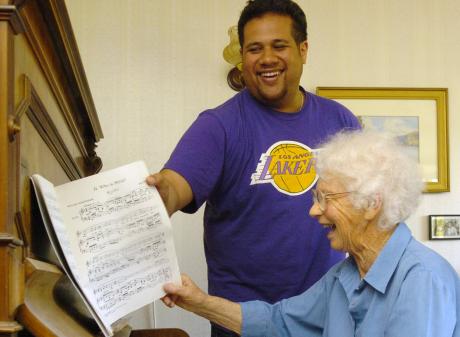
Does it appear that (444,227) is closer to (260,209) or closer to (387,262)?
(260,209)

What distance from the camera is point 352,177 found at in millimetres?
1215

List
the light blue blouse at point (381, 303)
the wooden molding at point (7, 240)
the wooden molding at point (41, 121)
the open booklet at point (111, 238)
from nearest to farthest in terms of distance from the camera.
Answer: the wooden molding at point (7, 240)
the wooden molding at point (41, 121)
the open booklet at point (111, 238)
the light blue blouse at point (381, 303)

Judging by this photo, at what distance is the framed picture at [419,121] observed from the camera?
9.61 ft

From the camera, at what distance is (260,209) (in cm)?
157

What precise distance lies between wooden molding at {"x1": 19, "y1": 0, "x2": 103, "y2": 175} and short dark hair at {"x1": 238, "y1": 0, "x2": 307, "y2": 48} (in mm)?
537

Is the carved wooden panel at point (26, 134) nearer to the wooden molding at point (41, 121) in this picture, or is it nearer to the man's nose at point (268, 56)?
the wooden molding at point (41, 121)

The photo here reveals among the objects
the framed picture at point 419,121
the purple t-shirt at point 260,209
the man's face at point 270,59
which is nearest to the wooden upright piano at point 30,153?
the purple t-shirt at point 260,209

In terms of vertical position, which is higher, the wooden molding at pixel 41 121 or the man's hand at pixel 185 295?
the wooden molding at pixel 41 121

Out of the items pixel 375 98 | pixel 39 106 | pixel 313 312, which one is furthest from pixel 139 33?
pixel 39 106

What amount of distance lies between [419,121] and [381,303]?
198cm

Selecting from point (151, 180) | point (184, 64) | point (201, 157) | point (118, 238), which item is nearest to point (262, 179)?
point (201, 157)

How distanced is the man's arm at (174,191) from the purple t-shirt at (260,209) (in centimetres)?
13

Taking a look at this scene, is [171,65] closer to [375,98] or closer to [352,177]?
[375,98]

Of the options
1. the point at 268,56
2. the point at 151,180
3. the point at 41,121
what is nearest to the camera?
the point at 41,121
